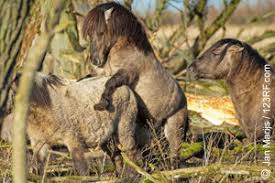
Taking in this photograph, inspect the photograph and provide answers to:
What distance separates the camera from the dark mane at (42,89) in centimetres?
745

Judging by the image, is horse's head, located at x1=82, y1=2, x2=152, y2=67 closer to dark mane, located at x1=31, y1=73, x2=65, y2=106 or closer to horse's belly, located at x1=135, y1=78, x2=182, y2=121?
horse's belly, located at x1=135, y1=78, x2=182, y2=121

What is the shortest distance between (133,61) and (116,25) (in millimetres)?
490

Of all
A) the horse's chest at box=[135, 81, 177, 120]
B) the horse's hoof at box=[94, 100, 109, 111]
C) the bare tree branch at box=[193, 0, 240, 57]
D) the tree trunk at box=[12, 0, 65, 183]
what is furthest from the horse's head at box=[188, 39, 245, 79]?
the tree trunk at box=[12, 0, 65, 183]

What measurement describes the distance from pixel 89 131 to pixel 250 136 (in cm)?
238

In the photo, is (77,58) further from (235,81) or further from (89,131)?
(89,131)

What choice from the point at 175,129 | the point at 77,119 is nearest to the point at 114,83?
the point at 77,119

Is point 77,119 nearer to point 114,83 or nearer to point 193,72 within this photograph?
point 114,83

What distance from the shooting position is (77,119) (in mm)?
7715

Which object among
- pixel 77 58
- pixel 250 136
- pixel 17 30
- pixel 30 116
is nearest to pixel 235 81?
pixel 250 136

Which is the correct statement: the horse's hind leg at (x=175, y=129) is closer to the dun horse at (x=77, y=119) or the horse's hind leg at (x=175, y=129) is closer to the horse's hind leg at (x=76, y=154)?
the dun horse at (x=77, y=119)

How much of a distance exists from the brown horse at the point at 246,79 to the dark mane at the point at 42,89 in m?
2.79

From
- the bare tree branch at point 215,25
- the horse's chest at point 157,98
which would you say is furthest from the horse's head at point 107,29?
the bare tree branch at point 215,25

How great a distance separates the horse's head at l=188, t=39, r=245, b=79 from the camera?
952 centimetres

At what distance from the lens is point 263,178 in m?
6.71
